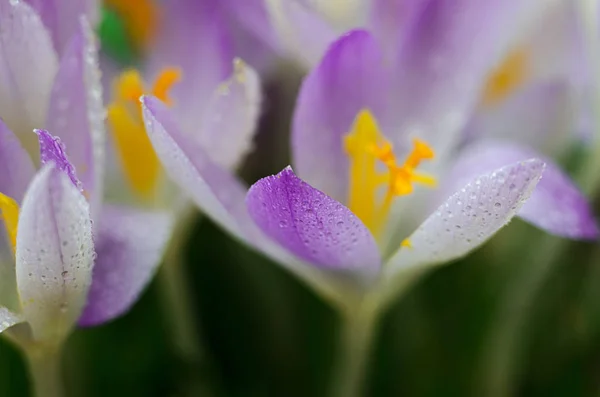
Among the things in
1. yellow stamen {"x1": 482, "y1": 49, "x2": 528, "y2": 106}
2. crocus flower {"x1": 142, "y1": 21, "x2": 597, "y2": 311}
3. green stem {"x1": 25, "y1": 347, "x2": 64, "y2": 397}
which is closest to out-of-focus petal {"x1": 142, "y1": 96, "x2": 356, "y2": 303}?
crocus flower {"x1": 142, "y1": 21, "x2": 597, "y2": 311}

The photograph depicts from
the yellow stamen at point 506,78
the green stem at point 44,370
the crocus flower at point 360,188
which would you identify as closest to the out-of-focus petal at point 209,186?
the crocus flower at point 360,188

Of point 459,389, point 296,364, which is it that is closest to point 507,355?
point 459,389

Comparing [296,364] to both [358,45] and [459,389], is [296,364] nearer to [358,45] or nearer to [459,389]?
[459,389]

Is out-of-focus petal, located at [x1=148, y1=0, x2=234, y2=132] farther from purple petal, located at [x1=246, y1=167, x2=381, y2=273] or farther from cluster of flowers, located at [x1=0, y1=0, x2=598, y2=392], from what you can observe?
purple petal, located at [x1=246, y1=167, x2=381, y2=273]

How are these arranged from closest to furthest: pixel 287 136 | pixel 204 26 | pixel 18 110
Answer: pixel 18 110
pixel 204 26
pixel 287 136

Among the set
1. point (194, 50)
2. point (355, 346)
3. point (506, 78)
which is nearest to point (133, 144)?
point (194, 50)

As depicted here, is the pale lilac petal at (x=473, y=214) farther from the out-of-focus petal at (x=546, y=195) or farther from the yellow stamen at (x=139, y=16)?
the yellow stamen at (x=139, y=16)
